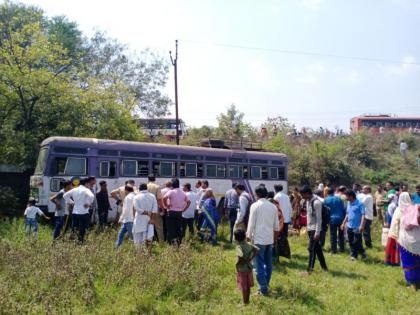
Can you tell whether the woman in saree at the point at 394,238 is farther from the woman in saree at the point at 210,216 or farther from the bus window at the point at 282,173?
the bus window at the point at 282,173

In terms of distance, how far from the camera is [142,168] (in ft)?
55.2

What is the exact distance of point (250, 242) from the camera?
25.3 feet

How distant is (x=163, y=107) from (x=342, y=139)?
1687cm

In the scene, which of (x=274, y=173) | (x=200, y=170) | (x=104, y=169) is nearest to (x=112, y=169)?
(x=104, y=169)

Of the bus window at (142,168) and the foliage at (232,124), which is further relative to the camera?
the foliage at (232,124)

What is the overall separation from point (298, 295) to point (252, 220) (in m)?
1.46

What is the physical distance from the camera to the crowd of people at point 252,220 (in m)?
7.66

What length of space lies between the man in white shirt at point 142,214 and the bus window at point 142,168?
684cm

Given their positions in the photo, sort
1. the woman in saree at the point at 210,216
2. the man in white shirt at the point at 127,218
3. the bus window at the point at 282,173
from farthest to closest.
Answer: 1. the bus window at the point at 282,173
2. the woman in saree at the point at 210,216
3. the man in white shirt at the point at 127,218

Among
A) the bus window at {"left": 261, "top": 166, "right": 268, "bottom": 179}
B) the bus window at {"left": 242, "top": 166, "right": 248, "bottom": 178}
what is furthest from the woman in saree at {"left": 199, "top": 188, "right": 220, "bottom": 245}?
the bus window at {"left": 261, "top": 166, "right": 268, "bottom": 179}

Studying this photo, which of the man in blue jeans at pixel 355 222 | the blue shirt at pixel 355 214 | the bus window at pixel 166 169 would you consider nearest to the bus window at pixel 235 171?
the bus window at pixel 166 169

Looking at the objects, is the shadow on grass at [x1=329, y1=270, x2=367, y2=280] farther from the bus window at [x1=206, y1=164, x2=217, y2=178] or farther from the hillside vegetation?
the hillside vegetation

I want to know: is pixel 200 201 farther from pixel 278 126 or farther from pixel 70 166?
pixel 278 126

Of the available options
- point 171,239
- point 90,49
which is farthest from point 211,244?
point 90,49
